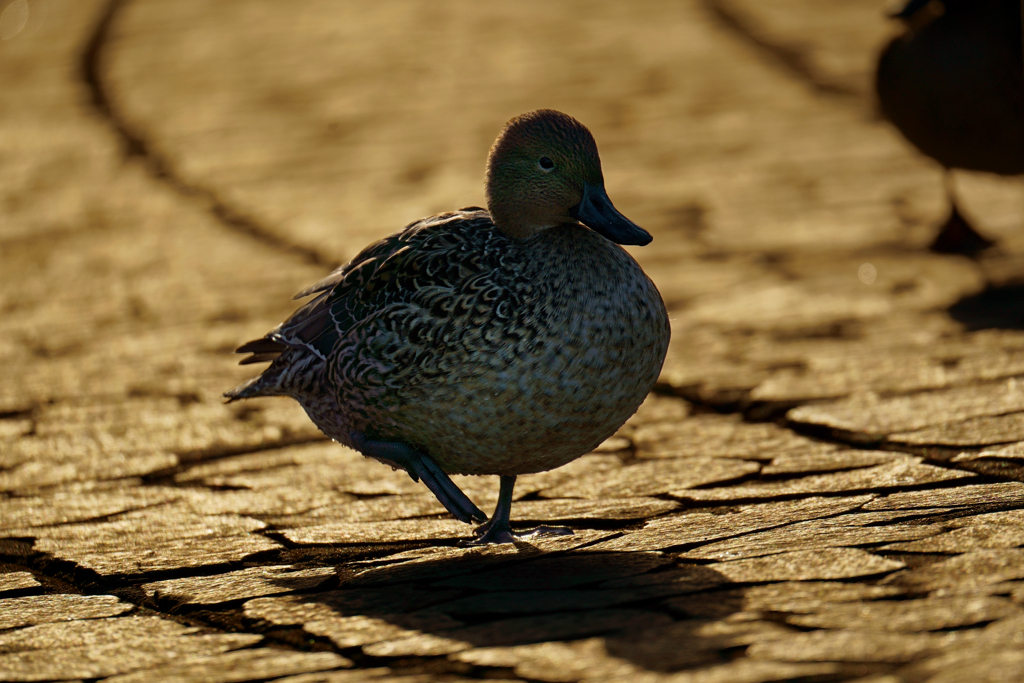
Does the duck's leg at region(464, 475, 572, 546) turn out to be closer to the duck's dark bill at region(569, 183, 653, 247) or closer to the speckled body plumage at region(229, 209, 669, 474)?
the speckled body plumage at region(229, 209, 669, 474)

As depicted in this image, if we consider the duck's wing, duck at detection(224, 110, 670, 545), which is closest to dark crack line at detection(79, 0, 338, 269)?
the duck's wing

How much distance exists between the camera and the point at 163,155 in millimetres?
8906

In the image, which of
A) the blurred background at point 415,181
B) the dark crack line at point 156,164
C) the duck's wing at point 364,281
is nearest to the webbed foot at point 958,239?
the blurred background at point 415,181

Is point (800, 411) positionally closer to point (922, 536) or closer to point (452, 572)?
point (922, 536)

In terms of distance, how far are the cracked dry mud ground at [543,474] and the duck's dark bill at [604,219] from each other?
770 millimetres

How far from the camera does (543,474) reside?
413cm

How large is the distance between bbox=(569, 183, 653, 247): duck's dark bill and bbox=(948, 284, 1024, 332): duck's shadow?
2.40 m

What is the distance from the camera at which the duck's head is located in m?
3.20

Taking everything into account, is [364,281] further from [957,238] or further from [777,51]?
[777,51]

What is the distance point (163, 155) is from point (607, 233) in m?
6.41

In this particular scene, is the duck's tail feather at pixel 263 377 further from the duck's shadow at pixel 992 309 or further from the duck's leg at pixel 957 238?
the duck's leg at pixel 957 238

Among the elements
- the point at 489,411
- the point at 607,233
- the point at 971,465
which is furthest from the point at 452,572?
the point at 971,465

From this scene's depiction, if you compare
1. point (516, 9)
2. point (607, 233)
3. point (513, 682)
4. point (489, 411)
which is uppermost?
point (516, 9)

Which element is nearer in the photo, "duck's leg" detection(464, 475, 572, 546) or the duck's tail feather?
"duck's leg" detection(464, 475, 572, 546)
